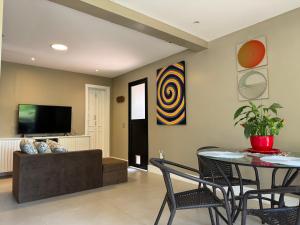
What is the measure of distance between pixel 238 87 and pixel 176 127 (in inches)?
58.2

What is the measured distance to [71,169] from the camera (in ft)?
10.7

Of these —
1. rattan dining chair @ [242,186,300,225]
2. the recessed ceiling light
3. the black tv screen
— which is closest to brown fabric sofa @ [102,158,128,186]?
the black tv screen

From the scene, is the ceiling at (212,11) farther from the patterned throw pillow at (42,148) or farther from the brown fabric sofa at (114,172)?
the brown fabric sofa at (114,172)

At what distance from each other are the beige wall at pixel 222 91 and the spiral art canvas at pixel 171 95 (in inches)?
4.9

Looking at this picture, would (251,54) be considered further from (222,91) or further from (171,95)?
(171,95)

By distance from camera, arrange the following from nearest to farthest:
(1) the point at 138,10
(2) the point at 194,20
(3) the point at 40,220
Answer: (3) the point at 40,220, (1) the point at 138,10, (2) the point at 194,20

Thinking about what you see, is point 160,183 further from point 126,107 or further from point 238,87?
point 126,107

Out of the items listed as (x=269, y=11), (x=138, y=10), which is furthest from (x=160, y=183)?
(x=269, y=11)

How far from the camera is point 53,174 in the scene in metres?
3.12

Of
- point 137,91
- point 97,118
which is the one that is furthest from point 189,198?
point 97,118

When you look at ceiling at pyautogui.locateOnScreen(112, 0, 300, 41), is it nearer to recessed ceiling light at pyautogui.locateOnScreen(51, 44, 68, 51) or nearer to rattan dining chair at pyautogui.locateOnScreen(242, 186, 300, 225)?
recessed ceiling light at pyautogui.locateOnScreen(51, 44, 68, 51)

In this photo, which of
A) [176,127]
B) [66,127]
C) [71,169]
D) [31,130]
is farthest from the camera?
[66,127]

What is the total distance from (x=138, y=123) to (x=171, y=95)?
1.36 metres

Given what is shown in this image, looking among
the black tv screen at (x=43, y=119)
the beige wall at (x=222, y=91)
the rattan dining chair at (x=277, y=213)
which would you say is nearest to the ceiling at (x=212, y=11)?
the beige wall at (x=222, y=91)
